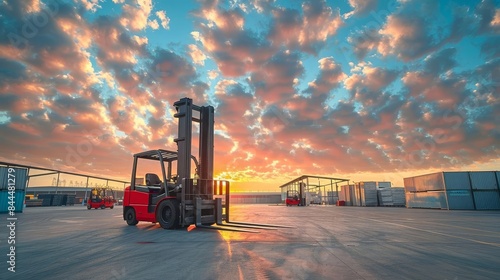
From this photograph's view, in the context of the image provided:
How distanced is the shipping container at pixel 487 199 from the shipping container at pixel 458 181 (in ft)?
4.20

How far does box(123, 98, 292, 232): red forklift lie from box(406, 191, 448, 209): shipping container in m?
28.8

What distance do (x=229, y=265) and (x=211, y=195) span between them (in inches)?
235

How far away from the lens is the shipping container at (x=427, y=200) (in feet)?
95.7

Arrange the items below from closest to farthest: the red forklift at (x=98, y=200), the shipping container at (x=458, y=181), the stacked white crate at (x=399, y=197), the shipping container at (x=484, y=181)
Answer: the shipping container at (x=484, y=181), the shipping container at (x=458, y=181), the red forklift at (x=98, y=200), the stacked white crate at (x=399, y=197)

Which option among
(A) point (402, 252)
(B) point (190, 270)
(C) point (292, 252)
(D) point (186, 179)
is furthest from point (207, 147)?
(A) point (402, 252)

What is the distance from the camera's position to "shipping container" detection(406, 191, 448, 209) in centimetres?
2916

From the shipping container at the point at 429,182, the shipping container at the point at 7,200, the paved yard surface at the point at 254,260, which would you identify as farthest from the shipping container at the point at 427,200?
the shipping container at the point at 7,200

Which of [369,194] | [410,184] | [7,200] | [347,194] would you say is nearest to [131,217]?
[7,200]

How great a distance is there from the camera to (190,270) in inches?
153

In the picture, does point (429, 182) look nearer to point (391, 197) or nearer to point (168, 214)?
point (391, 197)

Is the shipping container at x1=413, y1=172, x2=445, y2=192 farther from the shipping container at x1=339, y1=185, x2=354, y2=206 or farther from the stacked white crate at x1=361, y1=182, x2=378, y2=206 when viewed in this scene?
the shipping container at x1=339, y1=185, x2=354, y2=206

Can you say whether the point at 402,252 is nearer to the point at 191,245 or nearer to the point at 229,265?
the point at 229,265

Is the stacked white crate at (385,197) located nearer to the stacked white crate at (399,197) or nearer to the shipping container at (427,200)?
the stacked white crate at (399,197)

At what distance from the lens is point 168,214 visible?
368 inches
